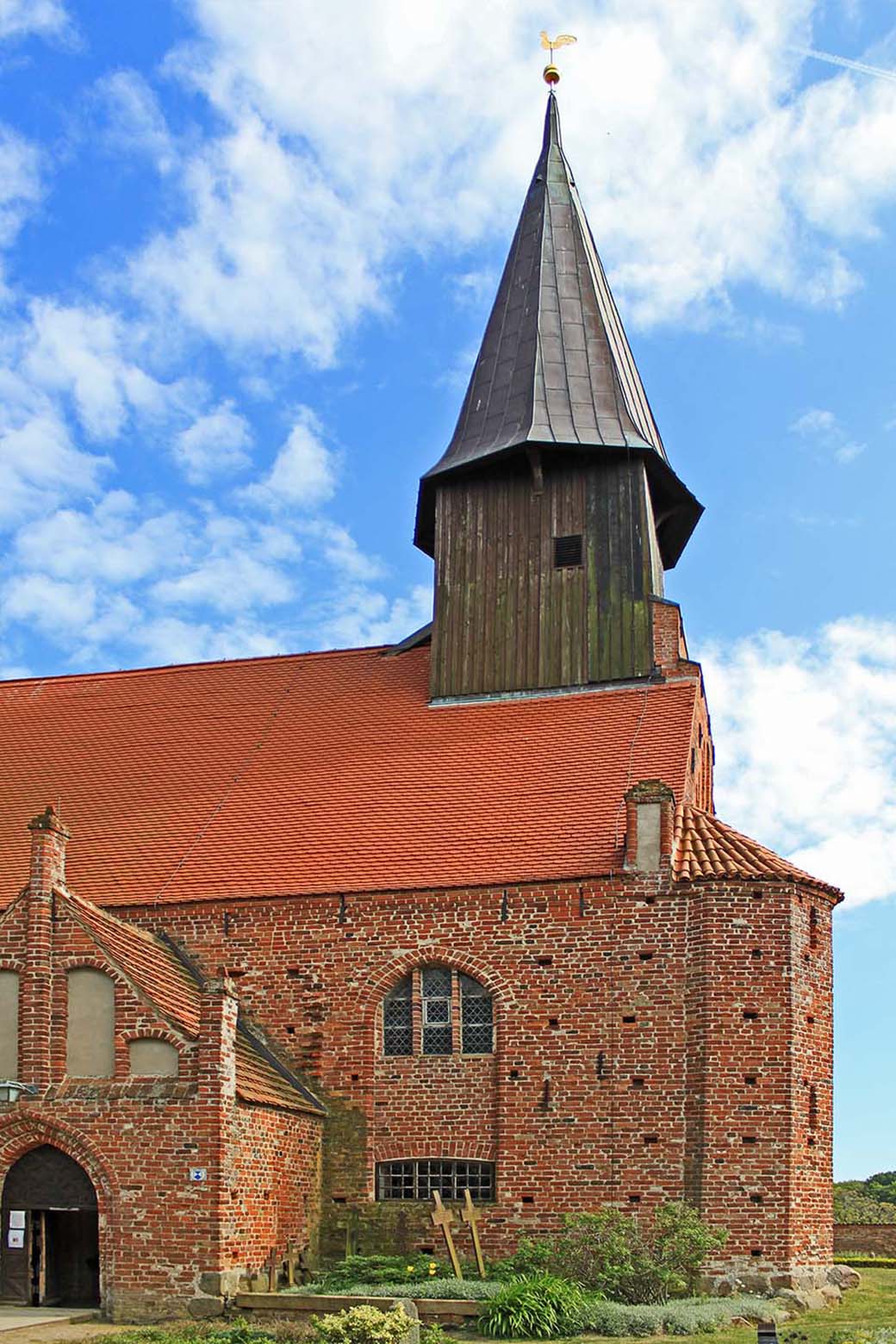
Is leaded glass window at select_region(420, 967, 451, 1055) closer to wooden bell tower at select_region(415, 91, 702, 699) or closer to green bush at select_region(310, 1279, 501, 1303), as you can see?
green bush at select_region(310, 1279, 501, 1303)

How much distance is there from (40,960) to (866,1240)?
15.9m

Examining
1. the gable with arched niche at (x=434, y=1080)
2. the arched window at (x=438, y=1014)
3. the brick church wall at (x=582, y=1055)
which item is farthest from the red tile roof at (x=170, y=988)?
the arched window at (x=438, y=1014)

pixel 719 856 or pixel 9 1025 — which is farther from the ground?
pixel 719 856

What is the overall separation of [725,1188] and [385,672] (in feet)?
38.6

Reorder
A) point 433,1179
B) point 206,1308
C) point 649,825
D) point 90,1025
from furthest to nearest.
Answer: point 649,825 < point 433,1179 < point 90,1025 < point 206,1308

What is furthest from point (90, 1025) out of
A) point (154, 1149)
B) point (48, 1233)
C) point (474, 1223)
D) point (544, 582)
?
point (544, 582)

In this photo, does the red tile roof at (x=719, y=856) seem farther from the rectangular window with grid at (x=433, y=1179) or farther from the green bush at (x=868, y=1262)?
the green bush at (x=868, y=1262)

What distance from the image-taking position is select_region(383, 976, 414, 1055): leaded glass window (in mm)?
22375

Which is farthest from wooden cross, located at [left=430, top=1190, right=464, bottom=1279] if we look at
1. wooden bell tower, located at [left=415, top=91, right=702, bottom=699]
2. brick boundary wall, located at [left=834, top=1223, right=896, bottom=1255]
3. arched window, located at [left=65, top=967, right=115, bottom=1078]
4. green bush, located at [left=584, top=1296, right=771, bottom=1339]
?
brick boundary wall, located at [left=834, top=1223, right=896, bottom=1255]

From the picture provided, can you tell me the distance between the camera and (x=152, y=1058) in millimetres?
19703

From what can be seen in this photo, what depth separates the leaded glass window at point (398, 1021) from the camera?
2238 centimetres

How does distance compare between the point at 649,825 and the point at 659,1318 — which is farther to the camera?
the point at 649,825

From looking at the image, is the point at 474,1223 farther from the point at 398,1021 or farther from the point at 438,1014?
the point at 398,1021

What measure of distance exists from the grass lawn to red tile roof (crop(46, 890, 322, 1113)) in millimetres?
5190
